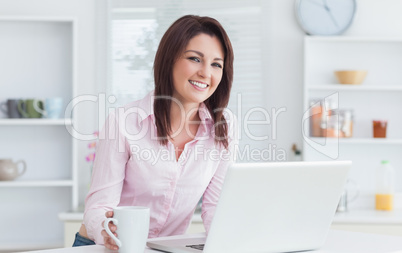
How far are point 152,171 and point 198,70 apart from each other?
331 mm

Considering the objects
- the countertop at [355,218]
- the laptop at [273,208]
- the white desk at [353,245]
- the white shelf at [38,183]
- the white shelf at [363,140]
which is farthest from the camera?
the white shelf at [363,140]

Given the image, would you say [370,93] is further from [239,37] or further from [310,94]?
[239,37]

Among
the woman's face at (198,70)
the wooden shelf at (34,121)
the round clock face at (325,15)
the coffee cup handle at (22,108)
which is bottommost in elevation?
the wooden shelf at (34,121)

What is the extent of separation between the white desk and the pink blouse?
0.54 feet

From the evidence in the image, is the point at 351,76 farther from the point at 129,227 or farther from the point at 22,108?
the point at 129,227

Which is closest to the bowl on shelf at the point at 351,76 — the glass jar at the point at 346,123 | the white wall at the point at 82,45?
the glass jar at the point at 346,123

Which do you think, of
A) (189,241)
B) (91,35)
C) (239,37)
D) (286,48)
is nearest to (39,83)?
(91,35)

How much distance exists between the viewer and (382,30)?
393 centimetres

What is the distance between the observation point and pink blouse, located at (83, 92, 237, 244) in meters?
1.80

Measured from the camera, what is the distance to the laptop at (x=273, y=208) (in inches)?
54.7

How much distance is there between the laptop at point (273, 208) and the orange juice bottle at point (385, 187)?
Answer: 7.45 ft

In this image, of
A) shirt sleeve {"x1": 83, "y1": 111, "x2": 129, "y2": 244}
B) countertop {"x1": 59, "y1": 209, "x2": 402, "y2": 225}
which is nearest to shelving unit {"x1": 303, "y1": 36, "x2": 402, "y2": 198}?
countertop {"x1": 59, "y1": 209, "x2": 402, "y2": 225}

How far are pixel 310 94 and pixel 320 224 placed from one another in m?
2.42

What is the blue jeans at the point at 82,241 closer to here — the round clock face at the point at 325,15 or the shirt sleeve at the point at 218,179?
the shirt sleeve at the point at 218,179
